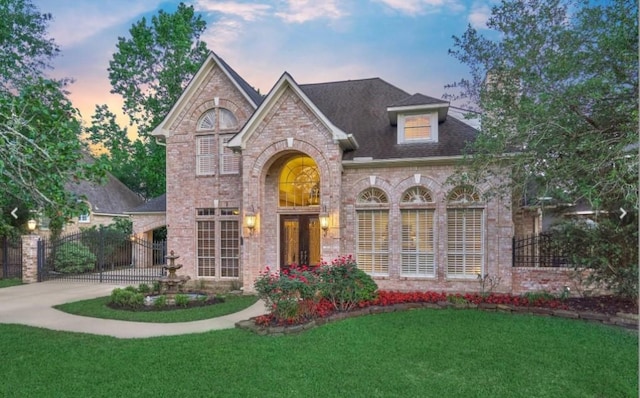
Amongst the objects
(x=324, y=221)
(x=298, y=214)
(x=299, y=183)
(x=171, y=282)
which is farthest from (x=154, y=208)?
(x=324, y=221)

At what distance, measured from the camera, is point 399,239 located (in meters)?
11.8

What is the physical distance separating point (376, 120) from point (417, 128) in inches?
76.0

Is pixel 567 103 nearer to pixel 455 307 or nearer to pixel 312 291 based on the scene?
pixel 455 307

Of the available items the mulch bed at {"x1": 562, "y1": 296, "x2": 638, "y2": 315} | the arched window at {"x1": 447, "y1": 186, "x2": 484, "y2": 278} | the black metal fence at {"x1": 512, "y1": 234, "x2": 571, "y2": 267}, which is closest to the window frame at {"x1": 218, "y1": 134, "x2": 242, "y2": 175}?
the arched window at {"x1": 447, "y1": 186, "x2": 484, "y2": 278}

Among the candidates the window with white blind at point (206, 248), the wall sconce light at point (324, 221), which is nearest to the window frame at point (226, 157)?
the window with white blind at point (206, 248)

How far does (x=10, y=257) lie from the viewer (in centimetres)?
1714

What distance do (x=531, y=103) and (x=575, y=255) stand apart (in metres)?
4.34

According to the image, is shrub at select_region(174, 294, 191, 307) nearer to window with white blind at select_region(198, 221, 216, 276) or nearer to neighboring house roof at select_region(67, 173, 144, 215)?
window with white blind at select_region(198, 221, 216, 276)

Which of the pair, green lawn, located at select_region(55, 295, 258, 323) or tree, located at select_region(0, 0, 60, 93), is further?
tree, located at select_region(0, 0, 60, 93)

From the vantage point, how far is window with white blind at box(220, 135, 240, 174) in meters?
13.4

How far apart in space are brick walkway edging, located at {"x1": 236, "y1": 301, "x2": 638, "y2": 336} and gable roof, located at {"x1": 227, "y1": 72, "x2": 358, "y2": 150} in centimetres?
506

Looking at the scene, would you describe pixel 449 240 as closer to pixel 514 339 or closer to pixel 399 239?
pixel 399 239

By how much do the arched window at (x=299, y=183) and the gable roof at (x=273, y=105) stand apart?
5.31ft

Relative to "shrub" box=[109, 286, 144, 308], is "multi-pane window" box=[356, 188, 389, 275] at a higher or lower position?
higher
